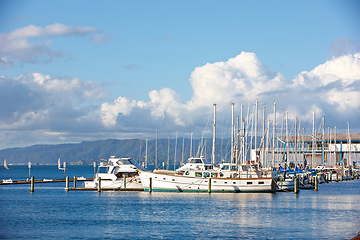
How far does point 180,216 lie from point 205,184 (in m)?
23.6

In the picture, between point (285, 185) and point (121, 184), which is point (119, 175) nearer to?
point (121, 184)

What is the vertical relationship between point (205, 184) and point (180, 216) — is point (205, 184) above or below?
above

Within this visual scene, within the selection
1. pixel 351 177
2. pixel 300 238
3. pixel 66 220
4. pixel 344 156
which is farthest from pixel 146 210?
pixel 344 156

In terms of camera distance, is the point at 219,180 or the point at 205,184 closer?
the point at 219,180

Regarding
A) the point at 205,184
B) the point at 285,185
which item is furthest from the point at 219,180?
the point at 285,185

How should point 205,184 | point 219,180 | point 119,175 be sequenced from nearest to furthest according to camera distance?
1. point 219,180
2. point 205,184
3. point 119,175

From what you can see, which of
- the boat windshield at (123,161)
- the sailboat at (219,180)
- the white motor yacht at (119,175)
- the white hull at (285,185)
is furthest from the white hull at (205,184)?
the boat windshield at (123,161)

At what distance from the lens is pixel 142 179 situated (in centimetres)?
8606

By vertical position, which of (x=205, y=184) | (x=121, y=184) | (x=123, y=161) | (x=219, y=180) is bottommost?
(x=121, y=184)

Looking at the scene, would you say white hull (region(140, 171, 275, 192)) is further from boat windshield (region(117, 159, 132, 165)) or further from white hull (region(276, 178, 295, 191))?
boat windshield (region(117, 159, 132, 165))

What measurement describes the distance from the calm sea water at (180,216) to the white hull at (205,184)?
108cm

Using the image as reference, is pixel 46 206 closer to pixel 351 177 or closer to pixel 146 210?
pixel 146 210

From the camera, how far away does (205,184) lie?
8256 cm

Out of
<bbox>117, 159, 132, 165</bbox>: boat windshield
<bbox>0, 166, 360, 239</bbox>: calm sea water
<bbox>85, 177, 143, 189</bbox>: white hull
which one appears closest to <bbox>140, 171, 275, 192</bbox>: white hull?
<bbox>0, 166, 360, 239</bbox>: calm sea water
